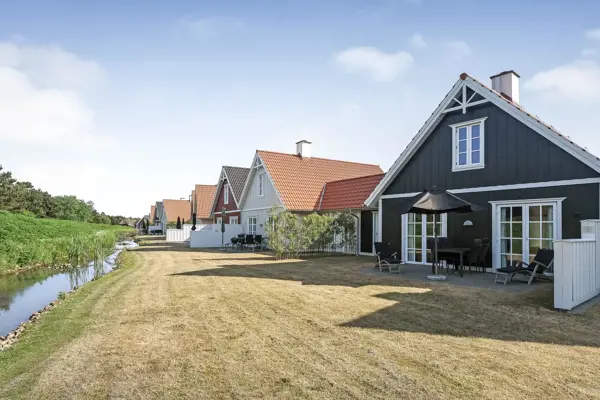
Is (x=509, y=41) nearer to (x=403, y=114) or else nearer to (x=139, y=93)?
(x=403, y=114)

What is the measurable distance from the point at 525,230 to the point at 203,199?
30192mm

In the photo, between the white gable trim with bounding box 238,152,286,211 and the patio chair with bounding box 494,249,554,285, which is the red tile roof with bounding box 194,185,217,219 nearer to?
the white gable trim with bounding box 238,152,286,211

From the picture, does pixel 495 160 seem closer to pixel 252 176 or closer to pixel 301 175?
pixel 301 175

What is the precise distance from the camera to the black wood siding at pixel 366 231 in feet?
59.1

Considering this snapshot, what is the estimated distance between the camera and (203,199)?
37594 mm

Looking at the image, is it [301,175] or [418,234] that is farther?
[301,175]

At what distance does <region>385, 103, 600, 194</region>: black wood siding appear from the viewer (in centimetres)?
1062

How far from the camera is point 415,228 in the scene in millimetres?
14102

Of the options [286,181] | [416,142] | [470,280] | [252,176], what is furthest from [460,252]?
[252,176]

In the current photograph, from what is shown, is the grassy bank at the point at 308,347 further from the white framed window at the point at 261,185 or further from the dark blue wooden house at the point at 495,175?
the white framed window at the point at 261,185

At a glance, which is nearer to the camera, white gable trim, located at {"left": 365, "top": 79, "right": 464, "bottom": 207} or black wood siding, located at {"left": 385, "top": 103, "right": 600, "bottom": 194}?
black wood siding, located at {"left": 385, "top": 103, "right": 600, "bottom": 194}

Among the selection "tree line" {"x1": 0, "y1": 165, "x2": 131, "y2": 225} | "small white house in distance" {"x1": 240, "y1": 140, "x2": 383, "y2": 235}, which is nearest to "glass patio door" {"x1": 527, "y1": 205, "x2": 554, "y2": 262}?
"small white house in distance" {"x1": 240, "y1": 140, "x2": 383, "y2": 235}

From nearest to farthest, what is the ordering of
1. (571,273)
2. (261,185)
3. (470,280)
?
(571,273) < (470,280) < (261,185)

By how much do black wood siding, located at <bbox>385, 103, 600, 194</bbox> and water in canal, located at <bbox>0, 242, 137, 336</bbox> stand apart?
427 inches
